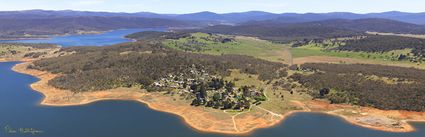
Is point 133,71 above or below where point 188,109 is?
above

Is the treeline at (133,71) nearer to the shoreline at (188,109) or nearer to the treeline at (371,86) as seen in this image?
the shoreline at (188,109)

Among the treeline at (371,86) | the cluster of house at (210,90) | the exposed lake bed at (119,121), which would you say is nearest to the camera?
the exposed lake bed at (119,121)

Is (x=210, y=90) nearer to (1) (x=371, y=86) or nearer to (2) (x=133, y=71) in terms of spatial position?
(2) (x=133, y=71)

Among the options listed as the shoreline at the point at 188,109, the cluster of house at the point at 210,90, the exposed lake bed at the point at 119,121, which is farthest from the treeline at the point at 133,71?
the exposed lake bed at the point at 119,121

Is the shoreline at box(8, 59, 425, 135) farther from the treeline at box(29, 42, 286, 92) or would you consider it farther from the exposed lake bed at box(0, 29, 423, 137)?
the treeline at box(29, 42, 286, 92)

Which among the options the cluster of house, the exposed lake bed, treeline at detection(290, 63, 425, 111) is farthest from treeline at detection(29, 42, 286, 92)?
the exposed lake bed

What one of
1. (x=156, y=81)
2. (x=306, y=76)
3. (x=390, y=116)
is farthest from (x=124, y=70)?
(x=390, y=116)

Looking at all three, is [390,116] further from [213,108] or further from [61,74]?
[61,74]

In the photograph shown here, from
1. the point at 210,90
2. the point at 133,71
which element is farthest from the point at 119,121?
the point at 133,71
